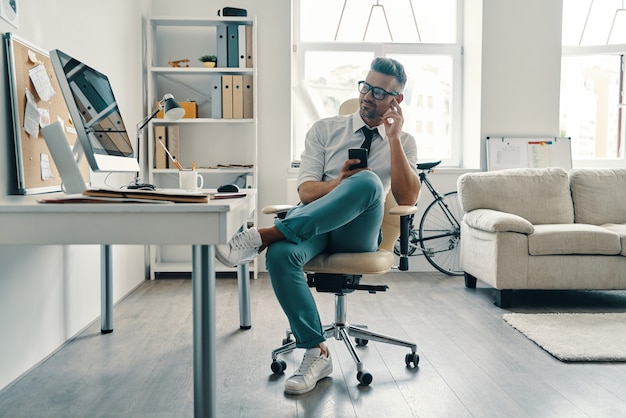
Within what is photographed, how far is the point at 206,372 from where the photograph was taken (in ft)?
4.90

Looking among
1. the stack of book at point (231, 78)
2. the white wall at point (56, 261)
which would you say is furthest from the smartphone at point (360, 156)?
the stack of book at point (231, 78)

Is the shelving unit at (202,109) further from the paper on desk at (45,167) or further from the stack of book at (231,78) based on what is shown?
the paper on desk at (45,167)

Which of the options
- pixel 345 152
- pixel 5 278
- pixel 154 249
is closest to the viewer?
pixel 5 278

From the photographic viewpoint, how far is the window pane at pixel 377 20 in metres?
4.81

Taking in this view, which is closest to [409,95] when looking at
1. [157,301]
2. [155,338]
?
[157,301]

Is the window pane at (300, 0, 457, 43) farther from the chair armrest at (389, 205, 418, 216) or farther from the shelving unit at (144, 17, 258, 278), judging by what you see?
the chair armrest at (389, 205, 418, 216)

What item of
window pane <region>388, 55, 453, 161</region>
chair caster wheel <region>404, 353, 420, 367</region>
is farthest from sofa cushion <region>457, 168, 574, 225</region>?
chair caster wheel <region>404, 353, 420, 367</region>

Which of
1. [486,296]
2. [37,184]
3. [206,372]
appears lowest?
[486,296]

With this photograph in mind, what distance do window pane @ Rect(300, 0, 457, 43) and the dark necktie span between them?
247 cm

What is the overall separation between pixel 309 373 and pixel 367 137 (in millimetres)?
989

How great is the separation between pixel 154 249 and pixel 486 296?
7.24 feet

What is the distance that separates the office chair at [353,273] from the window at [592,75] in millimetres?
3068

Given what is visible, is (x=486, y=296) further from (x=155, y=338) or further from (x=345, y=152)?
(x=155, y=338)

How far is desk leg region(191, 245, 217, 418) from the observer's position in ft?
4.82
